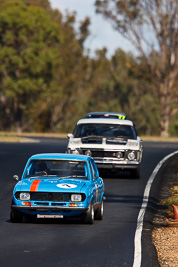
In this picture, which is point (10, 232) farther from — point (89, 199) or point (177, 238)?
point (177, 238)

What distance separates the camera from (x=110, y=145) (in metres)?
22.1

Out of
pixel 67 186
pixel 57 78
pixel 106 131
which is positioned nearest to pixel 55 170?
pixel 67 186

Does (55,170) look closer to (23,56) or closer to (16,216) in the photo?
(16,216)

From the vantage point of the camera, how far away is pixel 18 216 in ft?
43.7

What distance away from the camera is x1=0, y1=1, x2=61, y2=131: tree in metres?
72.8

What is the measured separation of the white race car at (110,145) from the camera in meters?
22.0

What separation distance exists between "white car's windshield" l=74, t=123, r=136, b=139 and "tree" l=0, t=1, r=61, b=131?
49371mm

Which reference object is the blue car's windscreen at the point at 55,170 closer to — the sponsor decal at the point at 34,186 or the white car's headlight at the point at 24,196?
the sponsor decal at the point at 34,186

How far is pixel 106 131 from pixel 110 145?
0.89m

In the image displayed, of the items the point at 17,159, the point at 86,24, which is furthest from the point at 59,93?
the point at 17,159

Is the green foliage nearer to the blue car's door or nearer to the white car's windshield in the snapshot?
the white car's windshield

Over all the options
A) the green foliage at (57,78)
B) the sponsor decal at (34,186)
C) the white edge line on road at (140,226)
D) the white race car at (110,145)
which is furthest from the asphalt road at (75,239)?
the green foliage at (57,78)

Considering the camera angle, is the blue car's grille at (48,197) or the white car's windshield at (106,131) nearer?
the blue car's grille at (48,197)

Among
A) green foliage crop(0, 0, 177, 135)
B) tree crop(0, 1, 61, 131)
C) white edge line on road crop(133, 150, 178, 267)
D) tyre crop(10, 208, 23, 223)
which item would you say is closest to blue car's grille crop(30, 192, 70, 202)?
tyre crop(10, 208, 23, 223)
